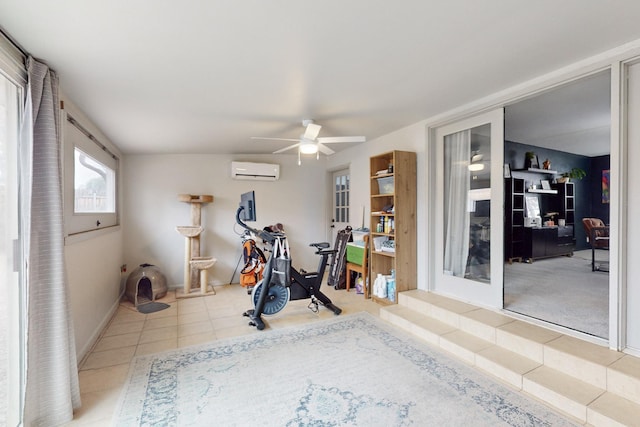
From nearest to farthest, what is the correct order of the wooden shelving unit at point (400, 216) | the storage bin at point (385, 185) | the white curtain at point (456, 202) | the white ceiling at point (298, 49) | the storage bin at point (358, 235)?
1. the white ceiling at point (298, 49)
2. the white curtain at point (456, 202)
3. the wooden shelving unit at point (400, 216)
4. the storage bin at point (385, 185)
5. the storage bin at point (358, 235)

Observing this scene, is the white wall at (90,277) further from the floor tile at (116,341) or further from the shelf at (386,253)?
the shelf at (386,253)

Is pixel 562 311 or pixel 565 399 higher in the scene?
pixel 562 311

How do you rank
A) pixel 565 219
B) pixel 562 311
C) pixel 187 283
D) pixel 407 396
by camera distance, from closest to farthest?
pixel 407 396 → pixel 562 311 → pixel 187 283 → pixel 565 219

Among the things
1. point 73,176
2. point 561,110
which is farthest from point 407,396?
point 561,110

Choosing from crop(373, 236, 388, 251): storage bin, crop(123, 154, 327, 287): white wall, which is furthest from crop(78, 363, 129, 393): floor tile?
crop(373, 236, 388, 251): storage bin

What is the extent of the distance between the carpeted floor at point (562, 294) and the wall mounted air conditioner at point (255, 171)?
12.7ft

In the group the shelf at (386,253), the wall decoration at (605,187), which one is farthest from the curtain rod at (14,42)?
the wall decoration at (605,187)

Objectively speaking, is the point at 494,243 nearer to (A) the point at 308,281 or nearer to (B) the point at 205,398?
(A) the point at 308,281

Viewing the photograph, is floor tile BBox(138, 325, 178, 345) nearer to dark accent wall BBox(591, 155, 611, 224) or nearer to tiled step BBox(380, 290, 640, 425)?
tiled step BBox(380, 290, 640, 425)

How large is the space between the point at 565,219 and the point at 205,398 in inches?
313

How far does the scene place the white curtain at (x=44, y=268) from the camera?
1675mm

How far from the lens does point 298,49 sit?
1903 mm

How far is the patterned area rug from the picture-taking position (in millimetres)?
1774

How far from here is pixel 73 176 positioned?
2.63 m
